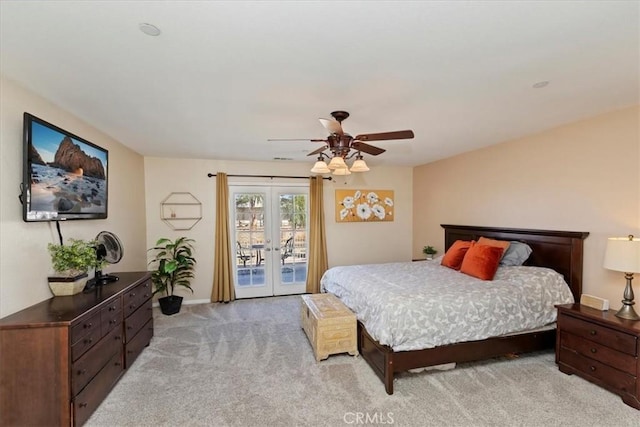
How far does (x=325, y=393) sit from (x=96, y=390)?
1.79m

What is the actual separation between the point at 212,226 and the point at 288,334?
239 cm

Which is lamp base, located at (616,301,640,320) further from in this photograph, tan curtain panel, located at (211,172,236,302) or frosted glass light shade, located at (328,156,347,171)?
tan curtain panel, located at (211,172,236,302)

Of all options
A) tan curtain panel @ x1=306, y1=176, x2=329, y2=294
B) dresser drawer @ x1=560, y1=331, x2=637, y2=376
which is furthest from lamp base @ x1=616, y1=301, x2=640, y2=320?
tan curtain panel @ x1=306, y1=176, x2=329, y2=294

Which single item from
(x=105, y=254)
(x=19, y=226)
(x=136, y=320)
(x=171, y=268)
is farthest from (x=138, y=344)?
(x=19, y=226)

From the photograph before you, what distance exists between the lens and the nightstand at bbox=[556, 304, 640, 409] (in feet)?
7.44

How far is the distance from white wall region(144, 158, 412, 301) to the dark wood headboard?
6.99 feet

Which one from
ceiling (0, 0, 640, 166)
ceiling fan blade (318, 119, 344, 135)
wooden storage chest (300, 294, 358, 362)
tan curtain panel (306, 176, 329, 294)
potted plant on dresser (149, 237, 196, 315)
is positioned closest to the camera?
ceiling (0, 0, 640, 166)

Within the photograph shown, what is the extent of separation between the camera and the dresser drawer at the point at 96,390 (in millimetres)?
2028

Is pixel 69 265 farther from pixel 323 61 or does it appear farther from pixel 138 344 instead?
pixel 323 61

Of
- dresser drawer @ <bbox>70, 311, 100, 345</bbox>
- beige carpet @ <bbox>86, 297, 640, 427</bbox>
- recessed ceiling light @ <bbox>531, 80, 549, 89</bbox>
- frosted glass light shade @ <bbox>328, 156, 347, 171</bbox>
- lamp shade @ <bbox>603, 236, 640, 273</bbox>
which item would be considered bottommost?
beige carpet @ <bbox>86, 297, 640, 427</bbox>

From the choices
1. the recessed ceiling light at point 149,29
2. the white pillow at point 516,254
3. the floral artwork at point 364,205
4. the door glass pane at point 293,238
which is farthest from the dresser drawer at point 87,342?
the white pillow at point 516,254

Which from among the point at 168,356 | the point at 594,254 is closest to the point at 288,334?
the point at 168,356

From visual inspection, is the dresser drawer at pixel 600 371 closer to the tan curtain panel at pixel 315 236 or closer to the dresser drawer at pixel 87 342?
the tan curtain panel at pixel 315 236

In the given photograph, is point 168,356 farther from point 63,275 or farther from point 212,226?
point 212,226
